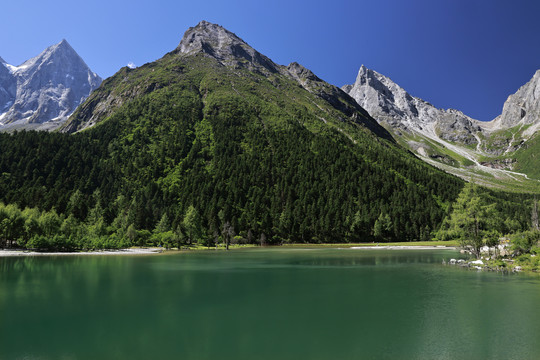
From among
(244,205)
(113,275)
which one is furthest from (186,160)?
(113,275)

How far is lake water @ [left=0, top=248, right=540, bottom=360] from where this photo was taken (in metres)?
16.4

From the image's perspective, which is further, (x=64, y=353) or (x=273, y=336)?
(x=273, y=336)

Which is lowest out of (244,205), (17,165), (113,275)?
(113,275)

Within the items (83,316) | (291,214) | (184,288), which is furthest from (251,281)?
(291,214)

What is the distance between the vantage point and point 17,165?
16700 centimetres

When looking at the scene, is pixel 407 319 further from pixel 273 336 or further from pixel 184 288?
pixel 184 288

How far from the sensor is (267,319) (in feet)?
73.3

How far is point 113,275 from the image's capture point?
43844mm

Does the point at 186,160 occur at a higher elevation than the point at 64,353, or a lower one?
higher

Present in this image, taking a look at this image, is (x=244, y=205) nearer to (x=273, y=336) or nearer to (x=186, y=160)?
(x=186, y=160)

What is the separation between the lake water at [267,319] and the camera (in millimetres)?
16391

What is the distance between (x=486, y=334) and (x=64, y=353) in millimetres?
22868

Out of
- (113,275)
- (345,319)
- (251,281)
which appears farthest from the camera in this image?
(113,275)

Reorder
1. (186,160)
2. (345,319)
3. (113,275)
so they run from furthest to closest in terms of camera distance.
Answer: (186,160) → (113,275) → (345,319)
